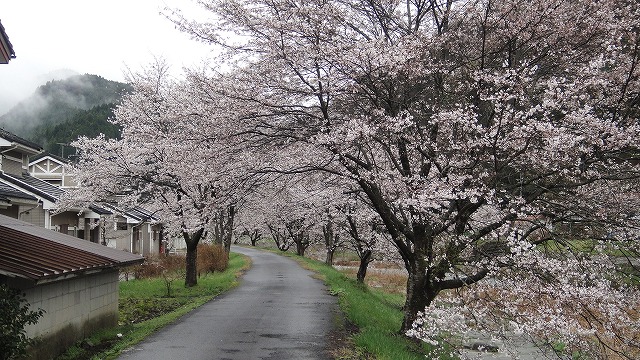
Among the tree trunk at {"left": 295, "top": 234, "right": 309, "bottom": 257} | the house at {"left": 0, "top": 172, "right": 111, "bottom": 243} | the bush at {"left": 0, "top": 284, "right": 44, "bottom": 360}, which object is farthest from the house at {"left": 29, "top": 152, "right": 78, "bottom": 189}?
the bush at {"left": 0, "top": 284, "right": 44, "bottom": 360}

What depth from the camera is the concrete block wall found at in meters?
8.69

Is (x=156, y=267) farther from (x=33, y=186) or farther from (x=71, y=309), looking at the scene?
(x=71, y=309)

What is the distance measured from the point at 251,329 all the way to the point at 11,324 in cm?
565

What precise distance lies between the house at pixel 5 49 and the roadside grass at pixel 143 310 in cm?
527

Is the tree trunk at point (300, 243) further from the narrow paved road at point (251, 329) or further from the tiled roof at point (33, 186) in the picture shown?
the narrow paved road at point (251, 329)

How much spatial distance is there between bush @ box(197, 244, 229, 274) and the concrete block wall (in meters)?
13.7

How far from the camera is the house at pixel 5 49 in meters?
8.38

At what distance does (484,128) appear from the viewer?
343 inches

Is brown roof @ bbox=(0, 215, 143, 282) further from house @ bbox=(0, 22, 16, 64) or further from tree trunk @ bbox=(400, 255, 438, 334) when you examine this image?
tree trunk @ bbox=(400, 255, 438, 334)

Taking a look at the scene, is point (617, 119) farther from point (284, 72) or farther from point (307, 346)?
point (307, 346)

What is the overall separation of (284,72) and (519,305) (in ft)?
20.0

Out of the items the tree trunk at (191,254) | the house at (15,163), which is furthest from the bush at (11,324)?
the tree trunk at (191,254)

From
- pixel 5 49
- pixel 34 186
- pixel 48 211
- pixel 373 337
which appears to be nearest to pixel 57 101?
pixel 34 186

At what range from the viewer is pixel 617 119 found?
8406 millimetres
